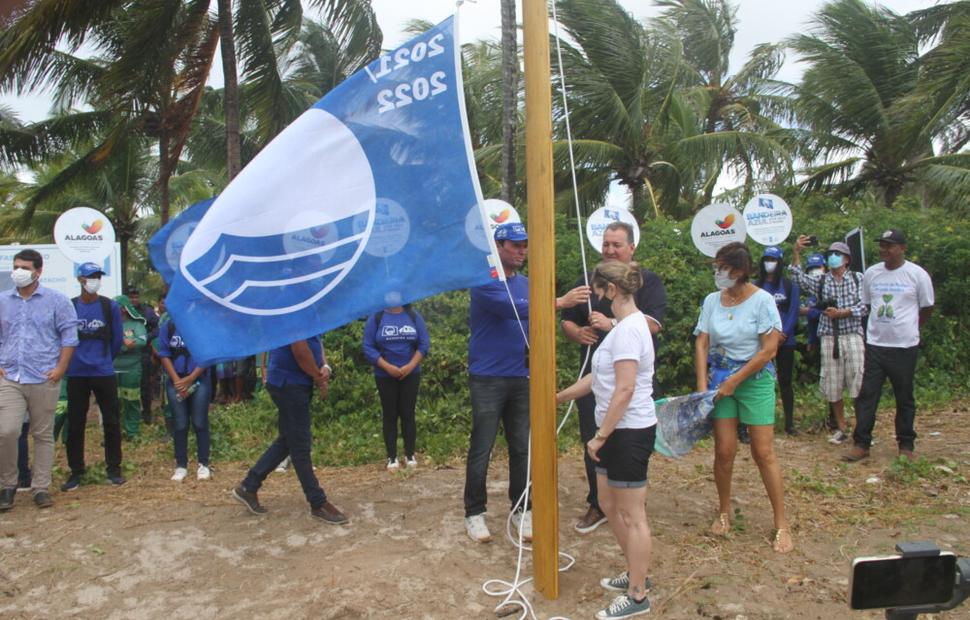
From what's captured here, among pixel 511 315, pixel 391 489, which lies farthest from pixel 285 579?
pixel 511 315

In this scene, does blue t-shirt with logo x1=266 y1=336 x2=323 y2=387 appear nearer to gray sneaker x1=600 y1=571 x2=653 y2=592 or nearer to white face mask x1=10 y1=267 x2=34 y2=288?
white face mask x1=10 y1=267 x2=34 y2=288

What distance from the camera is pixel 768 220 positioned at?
9633mm

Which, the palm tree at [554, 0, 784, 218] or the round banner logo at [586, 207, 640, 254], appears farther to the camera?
the palm tree at [554, 0, 784, 218]

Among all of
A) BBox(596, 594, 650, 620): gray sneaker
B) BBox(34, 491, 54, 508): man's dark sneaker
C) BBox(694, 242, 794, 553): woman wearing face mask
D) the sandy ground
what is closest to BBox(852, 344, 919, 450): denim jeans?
the sandy ground

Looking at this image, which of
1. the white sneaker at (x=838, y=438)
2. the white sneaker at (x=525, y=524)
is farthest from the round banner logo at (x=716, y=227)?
the white sneaker at (x=525, y=524)

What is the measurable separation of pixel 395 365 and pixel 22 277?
322 cm

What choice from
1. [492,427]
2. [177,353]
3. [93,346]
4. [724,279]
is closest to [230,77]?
[177,353]

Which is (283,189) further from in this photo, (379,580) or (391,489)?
(391,489)

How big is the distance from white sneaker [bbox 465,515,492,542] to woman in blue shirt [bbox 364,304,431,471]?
2.32 m

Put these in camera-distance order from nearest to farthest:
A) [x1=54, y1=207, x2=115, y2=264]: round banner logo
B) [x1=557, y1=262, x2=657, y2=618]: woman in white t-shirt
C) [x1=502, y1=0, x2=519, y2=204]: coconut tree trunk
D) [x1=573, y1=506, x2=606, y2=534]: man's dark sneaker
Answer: [x1=557, y1=262, x2=657, y2=618]: woman in white t-shirt
[x1=573, y1=506, x2=606, y2=534]: man's dark sneaker
[x1=54, y1=207, x2=115, y2=264]: round banner logo
[x1=502, y1=0, x2=519, y2=204]: coconut tree trunk

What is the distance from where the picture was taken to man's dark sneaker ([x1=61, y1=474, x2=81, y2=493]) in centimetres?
645

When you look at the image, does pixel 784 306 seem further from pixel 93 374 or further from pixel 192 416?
pixel 93 374

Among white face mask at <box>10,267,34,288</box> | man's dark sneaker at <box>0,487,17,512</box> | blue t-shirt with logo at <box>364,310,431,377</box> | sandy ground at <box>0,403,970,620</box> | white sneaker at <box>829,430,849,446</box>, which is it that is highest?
white face mask at <box>10,267,34,288</box>

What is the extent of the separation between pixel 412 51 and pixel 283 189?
1015 millimetres
